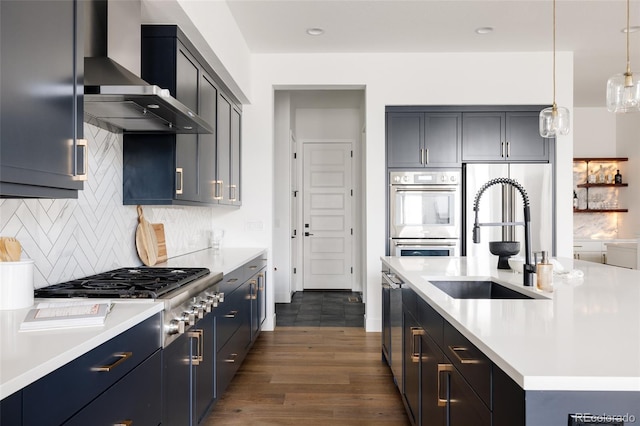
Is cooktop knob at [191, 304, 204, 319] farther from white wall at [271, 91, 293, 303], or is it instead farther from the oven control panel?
white wall at [271, 91, 293, 303]

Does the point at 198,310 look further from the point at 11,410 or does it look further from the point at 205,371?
the point at 11,410

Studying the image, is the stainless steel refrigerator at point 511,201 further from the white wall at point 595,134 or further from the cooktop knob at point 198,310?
the cooktop knob at point 198,310

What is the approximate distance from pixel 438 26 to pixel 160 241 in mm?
3066

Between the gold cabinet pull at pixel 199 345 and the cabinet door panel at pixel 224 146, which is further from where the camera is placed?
the cabinet door panel at pixel 224 146

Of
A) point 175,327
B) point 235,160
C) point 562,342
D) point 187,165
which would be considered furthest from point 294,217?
point 562,342

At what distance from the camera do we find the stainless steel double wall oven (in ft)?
15.4

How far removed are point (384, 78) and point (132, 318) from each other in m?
3.93

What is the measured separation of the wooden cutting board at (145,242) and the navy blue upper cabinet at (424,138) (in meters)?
2.66

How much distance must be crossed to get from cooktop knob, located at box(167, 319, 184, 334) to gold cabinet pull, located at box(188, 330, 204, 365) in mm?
210

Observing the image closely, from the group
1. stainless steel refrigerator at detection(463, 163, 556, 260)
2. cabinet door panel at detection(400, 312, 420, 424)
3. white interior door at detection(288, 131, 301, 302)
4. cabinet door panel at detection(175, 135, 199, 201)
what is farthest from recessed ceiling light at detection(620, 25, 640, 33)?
white interior door at detection(288, 131, 301, 302)

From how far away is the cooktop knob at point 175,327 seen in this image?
6.04 feet

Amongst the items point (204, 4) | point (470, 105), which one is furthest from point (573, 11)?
point (204, 4)

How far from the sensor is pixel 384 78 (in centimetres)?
471

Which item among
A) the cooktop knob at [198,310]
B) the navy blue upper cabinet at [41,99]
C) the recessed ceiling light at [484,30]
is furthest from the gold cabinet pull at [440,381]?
the recessed ceiling light at [484,30]
